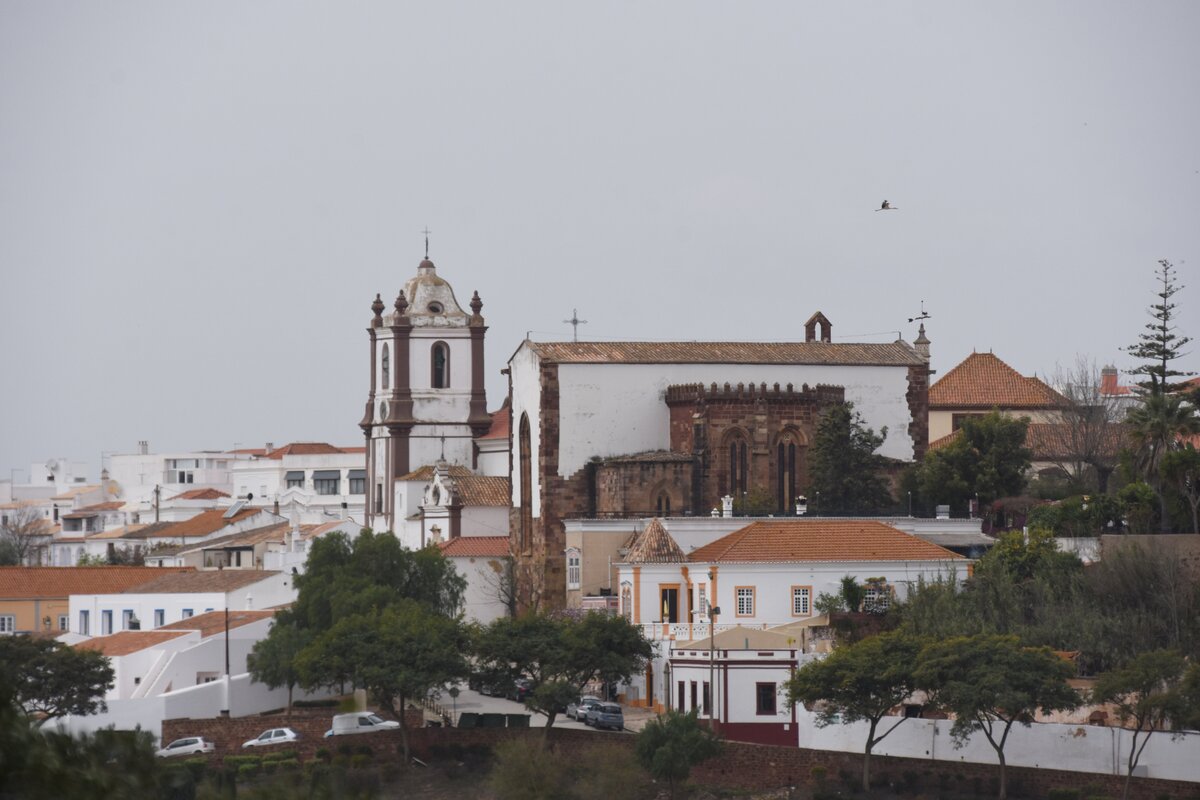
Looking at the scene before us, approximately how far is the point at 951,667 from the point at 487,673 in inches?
573

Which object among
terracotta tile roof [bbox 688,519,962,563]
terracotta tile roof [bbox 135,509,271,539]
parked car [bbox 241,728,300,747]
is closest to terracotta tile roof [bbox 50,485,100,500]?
terracotta tile roof [bbox 135,509,271,539]

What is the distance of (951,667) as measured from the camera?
178 ft

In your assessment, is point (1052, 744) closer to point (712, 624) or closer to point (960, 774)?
point (960, 774)

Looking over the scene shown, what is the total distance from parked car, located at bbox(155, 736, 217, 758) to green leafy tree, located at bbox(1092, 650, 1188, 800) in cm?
2430

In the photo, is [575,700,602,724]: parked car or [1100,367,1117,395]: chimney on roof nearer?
[575,700,602,724]: parked car

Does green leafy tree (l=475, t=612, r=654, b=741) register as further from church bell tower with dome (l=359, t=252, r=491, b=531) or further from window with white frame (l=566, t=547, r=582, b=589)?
church bell tower with dome (l=359, t=252, r=491, b=531)

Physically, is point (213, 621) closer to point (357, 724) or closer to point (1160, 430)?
point (357, 724)

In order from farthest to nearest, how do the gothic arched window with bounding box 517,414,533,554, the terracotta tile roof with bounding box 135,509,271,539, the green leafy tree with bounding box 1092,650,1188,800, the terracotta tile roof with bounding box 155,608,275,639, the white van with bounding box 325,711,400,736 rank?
the terracotta tile roof with bounding box 135,509,271,539, the gothic arched window with bounding box 517,414,533,554, the terracotta tile roof with bounding box 155,608,275,639, the white van with bounding box 325,711,400,736, the green leafy tree with bounding box 1092,650,1188,800

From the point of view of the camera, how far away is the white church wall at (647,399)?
81.2m

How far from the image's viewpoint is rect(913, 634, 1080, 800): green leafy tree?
52.5 meters

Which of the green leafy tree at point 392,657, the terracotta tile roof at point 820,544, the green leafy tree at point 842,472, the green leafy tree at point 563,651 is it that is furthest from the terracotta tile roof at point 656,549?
the green leafy tree at point 842,472

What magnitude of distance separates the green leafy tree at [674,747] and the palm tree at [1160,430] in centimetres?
1889

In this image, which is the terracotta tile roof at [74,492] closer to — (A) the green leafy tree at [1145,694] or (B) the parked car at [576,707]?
(B) the parked car at [576,707]

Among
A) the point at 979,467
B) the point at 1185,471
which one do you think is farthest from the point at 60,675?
the point at 1185,471
